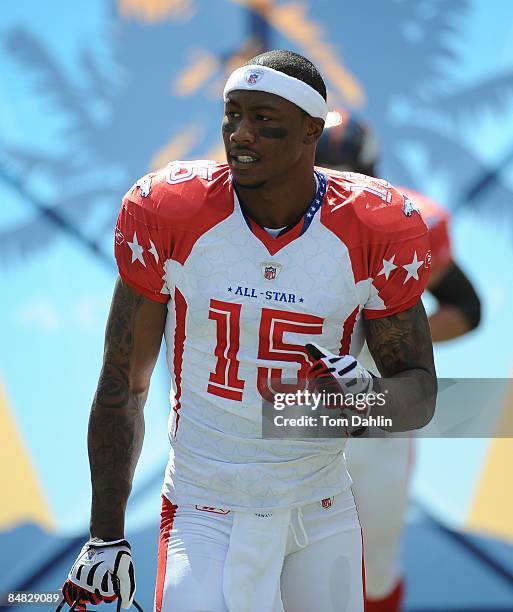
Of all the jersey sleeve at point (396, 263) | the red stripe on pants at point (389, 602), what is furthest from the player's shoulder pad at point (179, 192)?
the red stripe on pants at point (389, 602)

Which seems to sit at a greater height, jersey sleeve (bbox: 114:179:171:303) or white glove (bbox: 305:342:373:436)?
jersey sleeve (bbox: 114:179:171:303)

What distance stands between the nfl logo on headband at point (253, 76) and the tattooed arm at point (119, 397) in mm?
490

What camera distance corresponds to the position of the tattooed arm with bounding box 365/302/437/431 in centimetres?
263

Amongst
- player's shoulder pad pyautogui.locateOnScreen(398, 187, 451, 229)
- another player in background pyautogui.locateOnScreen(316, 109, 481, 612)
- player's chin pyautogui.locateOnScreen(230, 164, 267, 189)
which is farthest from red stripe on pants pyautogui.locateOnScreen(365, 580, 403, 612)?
player's chin pyautogui.locateOnScreen(230, 164, 267, 189)

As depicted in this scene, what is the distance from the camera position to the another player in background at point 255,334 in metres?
→ 2.59

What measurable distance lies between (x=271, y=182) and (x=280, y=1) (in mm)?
2802

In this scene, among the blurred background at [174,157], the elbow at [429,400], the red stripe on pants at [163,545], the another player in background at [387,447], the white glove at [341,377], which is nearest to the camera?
the white glove at [341,377]

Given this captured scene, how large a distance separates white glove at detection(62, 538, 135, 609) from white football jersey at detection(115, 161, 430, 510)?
164 mm

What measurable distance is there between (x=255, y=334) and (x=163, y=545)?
466 millimetres

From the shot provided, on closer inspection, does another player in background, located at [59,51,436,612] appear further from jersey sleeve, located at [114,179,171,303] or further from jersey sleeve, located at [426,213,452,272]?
jersey sleeve, located at [426,213,452,272]

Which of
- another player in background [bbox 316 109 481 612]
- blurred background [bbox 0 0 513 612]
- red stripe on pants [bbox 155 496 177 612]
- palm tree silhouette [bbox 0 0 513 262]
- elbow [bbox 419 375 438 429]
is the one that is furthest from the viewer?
palm tree silhouette [bbox 0 0 513 262]

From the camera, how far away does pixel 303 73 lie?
2.69 meters

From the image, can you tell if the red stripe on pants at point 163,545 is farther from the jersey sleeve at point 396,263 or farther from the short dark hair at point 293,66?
the short dark hair at point 293,66

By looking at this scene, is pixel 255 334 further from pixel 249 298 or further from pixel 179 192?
pixel 179 192
